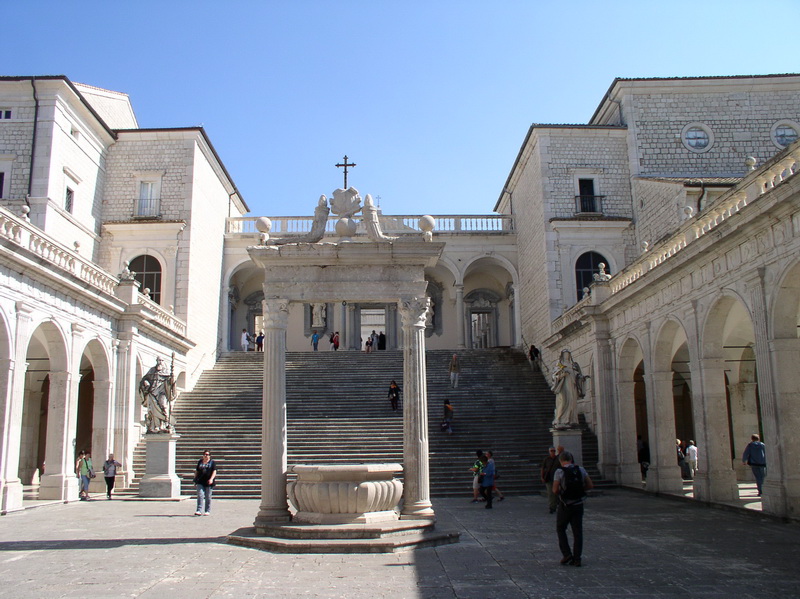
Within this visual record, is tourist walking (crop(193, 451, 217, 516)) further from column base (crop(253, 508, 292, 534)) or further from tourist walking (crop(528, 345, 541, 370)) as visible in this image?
tourist walking (crop(528, 345, 541, 370))

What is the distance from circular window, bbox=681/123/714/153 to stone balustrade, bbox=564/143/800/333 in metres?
11.7

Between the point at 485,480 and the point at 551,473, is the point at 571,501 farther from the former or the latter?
the point at 485,480

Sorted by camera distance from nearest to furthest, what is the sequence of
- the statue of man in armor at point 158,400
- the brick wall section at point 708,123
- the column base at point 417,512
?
1. the column base at point 417,512
2. the statue of man in armor at point 158,400
3. the brick wall section at point 708,123

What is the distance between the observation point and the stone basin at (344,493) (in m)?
11.1

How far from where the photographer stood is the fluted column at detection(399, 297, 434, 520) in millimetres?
12133

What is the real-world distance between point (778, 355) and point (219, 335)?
26625mm

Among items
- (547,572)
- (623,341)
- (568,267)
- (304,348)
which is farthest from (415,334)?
(304,348)

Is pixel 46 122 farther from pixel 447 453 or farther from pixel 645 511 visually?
pixel 645 511

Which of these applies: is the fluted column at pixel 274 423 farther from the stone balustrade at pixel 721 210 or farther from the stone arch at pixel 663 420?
the stone arch at pixel 663 420

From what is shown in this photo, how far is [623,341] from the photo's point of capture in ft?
72.8

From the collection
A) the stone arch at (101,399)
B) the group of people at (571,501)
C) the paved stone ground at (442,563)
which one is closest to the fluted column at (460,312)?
the stone arch at (101,399)

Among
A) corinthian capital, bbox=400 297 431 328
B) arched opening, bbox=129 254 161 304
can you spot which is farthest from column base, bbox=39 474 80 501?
arched opening, bbox=129 254 161 304

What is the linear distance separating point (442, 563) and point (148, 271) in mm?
25514

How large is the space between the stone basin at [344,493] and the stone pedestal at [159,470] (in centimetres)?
1017
